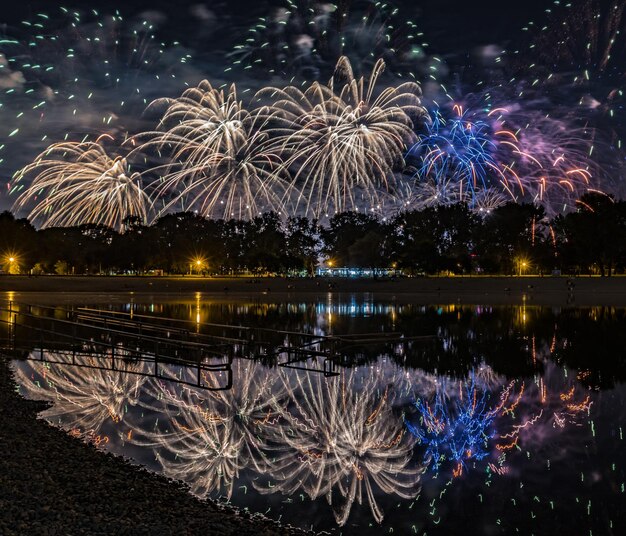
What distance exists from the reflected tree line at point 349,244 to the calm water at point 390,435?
90.9 m

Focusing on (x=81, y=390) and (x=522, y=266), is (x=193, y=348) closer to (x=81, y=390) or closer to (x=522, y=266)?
(x=81, y=390)

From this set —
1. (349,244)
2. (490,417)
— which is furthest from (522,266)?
(490,417)

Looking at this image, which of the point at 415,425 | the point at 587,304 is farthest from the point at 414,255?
the point at 415,425

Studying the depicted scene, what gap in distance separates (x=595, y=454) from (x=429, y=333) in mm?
18119

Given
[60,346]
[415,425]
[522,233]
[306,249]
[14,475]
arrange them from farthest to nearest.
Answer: [306,249]
[522,233]
[60,346]
[415,425]
[14,475]

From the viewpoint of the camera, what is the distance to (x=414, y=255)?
115688 millimetres

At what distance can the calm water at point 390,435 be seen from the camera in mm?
8617

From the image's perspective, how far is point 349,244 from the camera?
463 ft

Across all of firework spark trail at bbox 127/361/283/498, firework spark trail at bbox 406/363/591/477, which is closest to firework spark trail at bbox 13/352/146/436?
firework spark trail at bbox 127/361/283/498

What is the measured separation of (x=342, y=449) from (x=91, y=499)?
16.0 feet

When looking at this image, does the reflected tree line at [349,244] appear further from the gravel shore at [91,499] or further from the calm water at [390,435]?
the gravel shore at [91,499]

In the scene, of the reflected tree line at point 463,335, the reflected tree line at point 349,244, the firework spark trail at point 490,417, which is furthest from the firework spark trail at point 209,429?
the reflected tree line at point 349,244

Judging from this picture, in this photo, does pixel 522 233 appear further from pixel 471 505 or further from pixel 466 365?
pixel 471 505

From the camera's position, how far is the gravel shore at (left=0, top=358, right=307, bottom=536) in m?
6.99
